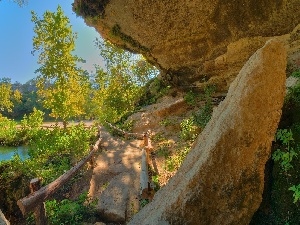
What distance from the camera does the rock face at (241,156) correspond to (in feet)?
12.1

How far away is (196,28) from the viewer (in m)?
12.3

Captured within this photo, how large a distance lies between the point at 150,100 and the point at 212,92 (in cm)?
619

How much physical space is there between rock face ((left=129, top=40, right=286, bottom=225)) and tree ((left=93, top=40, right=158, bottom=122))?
16.6 m

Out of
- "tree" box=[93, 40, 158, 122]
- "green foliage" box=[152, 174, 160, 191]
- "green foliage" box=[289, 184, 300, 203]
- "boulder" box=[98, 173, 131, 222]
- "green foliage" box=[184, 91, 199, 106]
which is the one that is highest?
"tree" box=[93, 40, 158, 122]

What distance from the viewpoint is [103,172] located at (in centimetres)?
1098

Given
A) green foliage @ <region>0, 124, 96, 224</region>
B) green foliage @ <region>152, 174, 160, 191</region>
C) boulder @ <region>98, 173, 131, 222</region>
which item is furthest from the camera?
green foliage @ <region>0, 124, 96, 224</region>

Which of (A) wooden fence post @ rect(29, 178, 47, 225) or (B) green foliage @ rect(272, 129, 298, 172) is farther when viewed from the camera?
(A) wooden fence post @ rect(29, 178, 47, 225)

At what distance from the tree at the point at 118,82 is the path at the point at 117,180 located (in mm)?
5828

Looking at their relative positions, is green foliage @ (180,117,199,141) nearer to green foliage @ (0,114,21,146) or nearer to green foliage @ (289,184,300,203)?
green foliage @ (289,184,300,203)

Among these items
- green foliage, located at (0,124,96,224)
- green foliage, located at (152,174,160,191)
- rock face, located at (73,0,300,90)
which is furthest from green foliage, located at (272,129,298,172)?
rock face, located at (73,0,300,90)

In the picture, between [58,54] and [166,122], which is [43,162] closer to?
[166,122]

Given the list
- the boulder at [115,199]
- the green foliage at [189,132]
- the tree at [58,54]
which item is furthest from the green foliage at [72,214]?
the tree at [58,54]

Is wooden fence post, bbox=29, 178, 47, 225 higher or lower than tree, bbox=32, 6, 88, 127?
lower

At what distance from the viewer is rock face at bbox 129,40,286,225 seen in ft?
12.1
